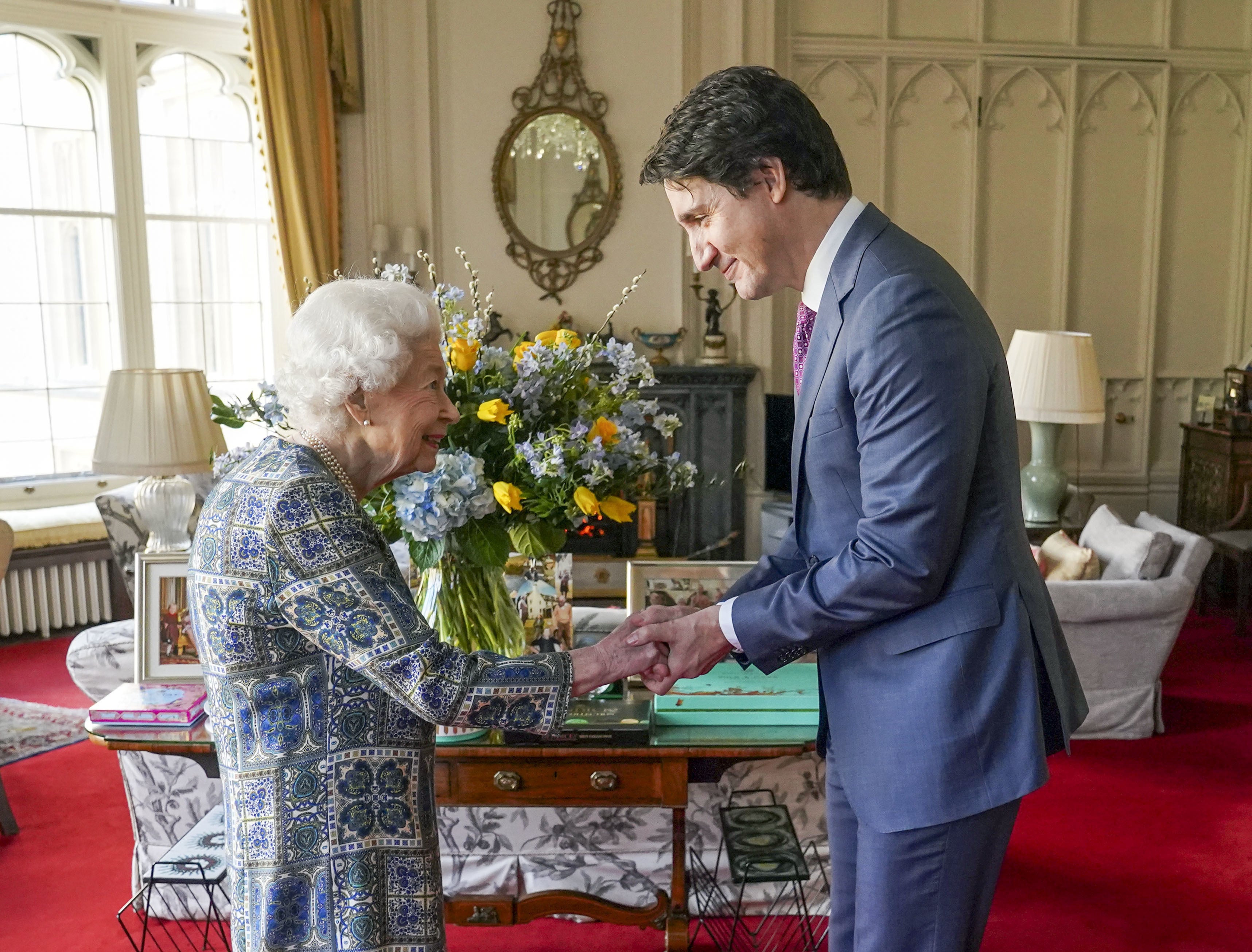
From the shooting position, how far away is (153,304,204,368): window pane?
262 inches

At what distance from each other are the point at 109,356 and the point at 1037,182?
569 centimetres

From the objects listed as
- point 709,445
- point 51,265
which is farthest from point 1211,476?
point 51,265

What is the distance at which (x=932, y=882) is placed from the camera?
1532 millimetres

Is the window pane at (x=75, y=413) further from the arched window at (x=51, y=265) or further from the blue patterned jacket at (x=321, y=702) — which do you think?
the blue patterned jacket at (x=321, y=702)

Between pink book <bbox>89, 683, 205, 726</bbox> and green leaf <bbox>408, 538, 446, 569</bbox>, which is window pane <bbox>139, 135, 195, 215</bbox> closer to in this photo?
pink book <bbox>89, 683, 205, 726</bbox>

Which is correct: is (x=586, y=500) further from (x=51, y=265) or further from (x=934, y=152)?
(x=934, y=152)

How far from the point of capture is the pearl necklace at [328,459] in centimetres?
157

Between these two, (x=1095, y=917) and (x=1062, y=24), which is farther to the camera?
(x=1062, y=24)

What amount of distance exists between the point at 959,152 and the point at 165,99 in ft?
15.5

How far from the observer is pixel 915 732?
1.52 metres

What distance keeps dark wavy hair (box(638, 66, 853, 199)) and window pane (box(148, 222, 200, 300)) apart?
226 inches

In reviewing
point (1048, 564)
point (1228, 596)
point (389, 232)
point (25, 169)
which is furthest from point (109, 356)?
point (1228, 596)

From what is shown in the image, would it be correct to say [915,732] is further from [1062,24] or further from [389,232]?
[1062,24]

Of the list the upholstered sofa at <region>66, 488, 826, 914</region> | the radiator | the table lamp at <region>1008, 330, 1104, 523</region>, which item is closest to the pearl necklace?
the upholstered sofa at <region>66, 488, 826, 914</region>
